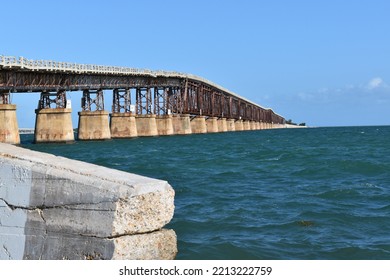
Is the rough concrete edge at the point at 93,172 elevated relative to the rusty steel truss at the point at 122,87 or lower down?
lower down

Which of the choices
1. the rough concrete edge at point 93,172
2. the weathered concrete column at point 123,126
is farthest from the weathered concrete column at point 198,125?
the rough concrete edge at point 93,172

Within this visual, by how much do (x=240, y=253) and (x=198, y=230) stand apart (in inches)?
67.3

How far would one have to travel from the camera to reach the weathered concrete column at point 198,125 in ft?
333

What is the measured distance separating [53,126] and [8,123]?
9.46 meters

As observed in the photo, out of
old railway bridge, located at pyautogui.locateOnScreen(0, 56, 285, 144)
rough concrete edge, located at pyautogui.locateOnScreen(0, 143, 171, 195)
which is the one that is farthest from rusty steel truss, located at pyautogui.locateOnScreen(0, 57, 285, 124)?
rough concrete edge, located at pyautogui.locateOnScreen(0, 143, 171, 195)

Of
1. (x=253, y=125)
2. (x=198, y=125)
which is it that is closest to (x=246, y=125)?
(x=253, y=125)

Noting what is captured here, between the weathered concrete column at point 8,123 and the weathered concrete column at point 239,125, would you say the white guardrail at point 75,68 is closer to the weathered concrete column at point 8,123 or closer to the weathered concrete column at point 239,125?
the weathered concrete column at point 8,123

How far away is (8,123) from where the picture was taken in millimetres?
48562

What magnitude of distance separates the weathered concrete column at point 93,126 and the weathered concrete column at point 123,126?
6.93 m

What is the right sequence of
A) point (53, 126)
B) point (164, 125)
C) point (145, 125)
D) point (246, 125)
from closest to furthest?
1. point (53, 126)
2. point (145, 125)
3. point (164, 125)
4. point (246, 125)

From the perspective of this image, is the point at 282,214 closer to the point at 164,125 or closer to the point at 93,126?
the point at 93,126

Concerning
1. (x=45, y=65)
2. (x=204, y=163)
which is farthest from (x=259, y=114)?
(x=204, y=163)

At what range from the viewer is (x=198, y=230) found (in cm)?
948

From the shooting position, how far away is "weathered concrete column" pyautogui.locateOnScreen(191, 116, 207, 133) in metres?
101
